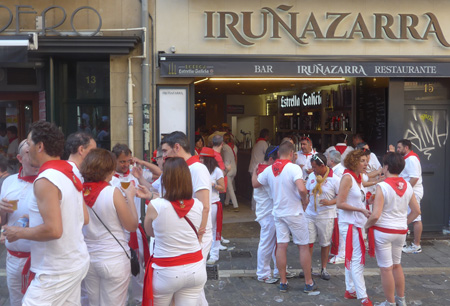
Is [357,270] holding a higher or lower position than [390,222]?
lower

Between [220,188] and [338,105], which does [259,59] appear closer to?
[220,188]

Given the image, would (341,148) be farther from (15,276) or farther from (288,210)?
(15,276)

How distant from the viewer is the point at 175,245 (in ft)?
13.2

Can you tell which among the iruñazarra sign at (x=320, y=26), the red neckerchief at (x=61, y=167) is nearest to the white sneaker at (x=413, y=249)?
the iruñazarra sign at (x=320, y=26)

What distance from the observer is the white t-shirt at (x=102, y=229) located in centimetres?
434

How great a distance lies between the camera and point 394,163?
588 cm

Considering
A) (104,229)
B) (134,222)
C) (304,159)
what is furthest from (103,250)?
(304,159)

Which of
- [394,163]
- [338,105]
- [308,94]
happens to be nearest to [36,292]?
[394,163]

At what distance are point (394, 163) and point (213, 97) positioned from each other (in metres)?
11.9

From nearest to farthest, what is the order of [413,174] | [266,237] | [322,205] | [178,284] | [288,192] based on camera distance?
[178,284], [288,192], [322,205], [266,237], [413,174]

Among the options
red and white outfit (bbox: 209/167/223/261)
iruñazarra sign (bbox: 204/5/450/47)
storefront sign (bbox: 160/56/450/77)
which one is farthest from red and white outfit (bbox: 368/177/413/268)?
iruñazarra sign (bbox: 204/5/450/47)

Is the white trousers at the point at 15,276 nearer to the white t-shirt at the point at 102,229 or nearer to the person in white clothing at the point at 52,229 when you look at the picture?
the white t-shirt at the point at 102,229

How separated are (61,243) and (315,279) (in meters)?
4.77

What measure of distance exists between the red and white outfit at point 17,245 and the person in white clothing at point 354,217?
362 cm
